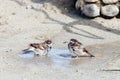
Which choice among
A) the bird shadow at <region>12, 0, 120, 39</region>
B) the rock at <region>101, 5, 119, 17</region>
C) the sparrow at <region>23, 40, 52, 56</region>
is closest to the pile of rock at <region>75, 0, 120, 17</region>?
the rock at <region>101, 5, 119, 17</region>

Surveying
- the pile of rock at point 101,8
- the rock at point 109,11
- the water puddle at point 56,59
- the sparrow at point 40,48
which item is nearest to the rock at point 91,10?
the pile of rock at point 101,8

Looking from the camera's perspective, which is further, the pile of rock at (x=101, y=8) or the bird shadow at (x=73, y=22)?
the pile of rock at (x=101, y=8)

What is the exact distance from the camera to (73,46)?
11.6 meters

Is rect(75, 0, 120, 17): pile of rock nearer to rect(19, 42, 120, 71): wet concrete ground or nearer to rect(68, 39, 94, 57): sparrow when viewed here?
rect(19, 42, 120, 71): wet concrete ground

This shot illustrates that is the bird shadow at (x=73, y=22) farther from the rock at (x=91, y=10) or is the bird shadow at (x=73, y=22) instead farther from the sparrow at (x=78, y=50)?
the sparrow at (x=78, y=50)

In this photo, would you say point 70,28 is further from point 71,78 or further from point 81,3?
point 71,78

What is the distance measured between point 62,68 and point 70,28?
438 cm

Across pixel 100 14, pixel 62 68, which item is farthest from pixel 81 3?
pixel 62 68

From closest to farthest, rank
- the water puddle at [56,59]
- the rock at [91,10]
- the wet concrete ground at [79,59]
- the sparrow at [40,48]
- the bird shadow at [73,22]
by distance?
the wet concrete ground at [79,59] < the water puddle at [56,59] < the sparrow at [40,48] < the bird shadow at [73,22] < the rock at [91,10]

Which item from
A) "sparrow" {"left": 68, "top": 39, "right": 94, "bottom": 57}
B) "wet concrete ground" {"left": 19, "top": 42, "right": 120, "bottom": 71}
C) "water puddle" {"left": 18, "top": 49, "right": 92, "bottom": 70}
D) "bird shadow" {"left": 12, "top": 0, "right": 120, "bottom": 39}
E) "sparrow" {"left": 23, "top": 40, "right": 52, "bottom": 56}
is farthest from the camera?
"bird shadow" {"left": 12, "top": 0, "right": 120, "bottom": 39}

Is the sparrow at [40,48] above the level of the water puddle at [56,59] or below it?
above

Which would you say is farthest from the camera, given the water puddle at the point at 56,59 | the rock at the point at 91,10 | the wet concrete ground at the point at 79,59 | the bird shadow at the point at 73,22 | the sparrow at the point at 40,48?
the rock at the point at 91,10

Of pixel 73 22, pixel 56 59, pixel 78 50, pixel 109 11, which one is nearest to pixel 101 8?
pixel 109 11

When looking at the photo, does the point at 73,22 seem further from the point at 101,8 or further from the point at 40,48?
the point at 40,48
